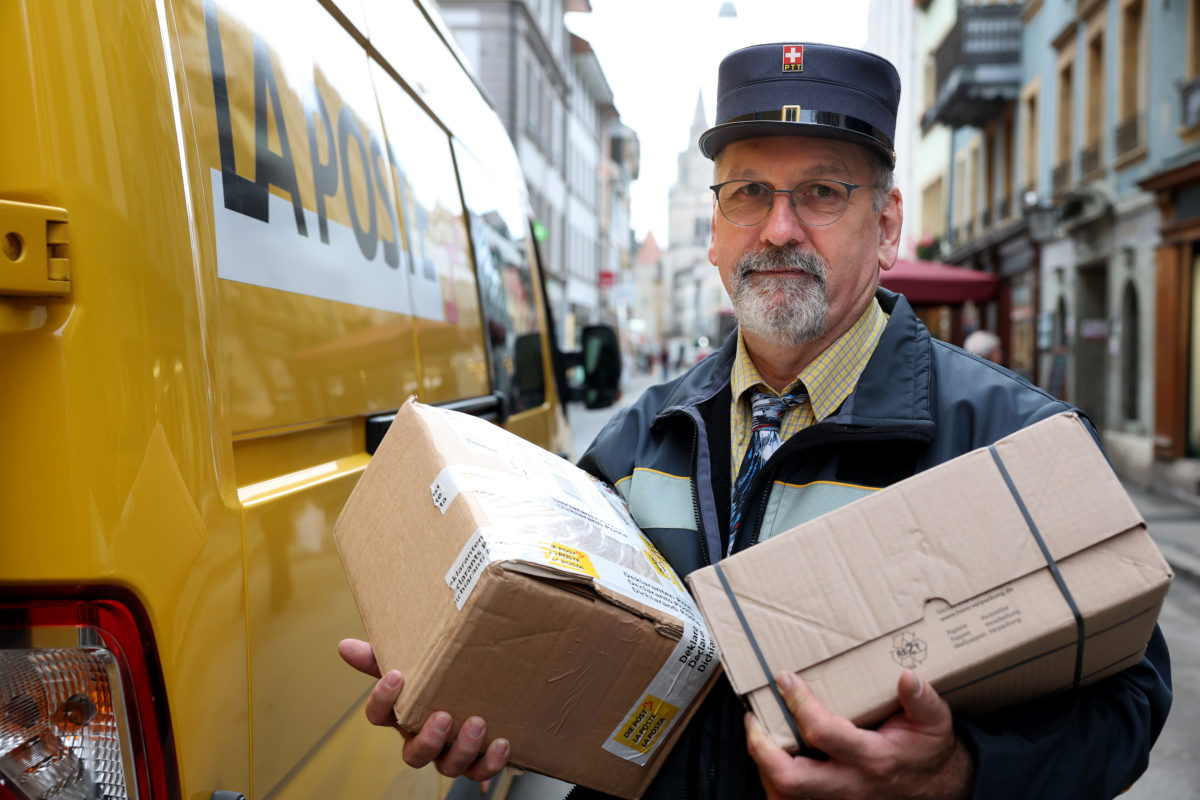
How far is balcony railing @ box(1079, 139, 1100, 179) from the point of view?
14.9 m

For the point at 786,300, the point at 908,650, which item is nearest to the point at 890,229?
the point at 786,300

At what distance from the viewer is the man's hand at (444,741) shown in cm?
137

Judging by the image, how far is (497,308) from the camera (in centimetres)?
372

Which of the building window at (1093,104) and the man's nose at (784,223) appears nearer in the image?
the man's nose at (784,223)

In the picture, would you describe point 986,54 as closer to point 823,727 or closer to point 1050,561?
point 1050,561

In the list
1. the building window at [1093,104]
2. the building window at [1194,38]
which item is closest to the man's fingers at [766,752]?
the building window at [1194,38]

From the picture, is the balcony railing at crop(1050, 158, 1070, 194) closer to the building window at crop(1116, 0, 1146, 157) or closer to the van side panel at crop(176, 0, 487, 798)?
the building window at crop(1116, 0, 1146, 157)

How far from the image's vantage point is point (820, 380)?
181 cm

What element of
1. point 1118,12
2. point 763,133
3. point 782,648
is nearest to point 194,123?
point 763,133

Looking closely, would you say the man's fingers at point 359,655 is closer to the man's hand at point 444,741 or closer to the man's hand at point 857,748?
the man's hand at point 444,741

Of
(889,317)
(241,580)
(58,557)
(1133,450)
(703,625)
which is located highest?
(889,317)

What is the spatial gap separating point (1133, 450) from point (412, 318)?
13191 mm

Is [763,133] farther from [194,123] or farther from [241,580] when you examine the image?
[241,580]

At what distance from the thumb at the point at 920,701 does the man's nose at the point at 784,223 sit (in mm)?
866
